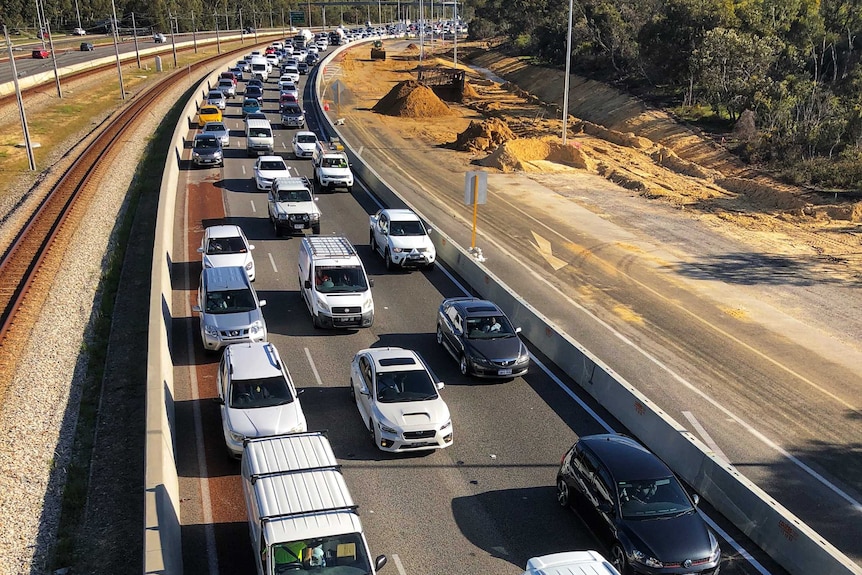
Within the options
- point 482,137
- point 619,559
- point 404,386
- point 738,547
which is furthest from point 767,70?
point 619,559

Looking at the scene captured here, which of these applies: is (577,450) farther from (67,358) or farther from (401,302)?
(67,358)

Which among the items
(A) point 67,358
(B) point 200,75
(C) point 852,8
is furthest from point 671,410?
(B) point 200,75

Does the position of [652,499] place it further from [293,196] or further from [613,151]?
[613,151]

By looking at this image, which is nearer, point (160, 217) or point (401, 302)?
point (401, 302)

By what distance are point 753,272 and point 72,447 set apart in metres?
24.2

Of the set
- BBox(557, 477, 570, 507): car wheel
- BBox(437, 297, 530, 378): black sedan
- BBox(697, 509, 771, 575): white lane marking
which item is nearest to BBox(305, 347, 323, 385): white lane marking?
BBox(437, 297, 530, 378): black sedan

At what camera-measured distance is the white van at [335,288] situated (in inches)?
821

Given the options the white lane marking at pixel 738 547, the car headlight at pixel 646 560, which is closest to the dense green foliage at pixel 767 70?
the white lane marking at pixel 738 547

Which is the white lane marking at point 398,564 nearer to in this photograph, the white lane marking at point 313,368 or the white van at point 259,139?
the white lane marking at point 313,368

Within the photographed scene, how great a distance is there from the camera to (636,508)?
1211 centimetres

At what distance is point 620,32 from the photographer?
7388 centimetres

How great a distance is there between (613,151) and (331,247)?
33133 mm

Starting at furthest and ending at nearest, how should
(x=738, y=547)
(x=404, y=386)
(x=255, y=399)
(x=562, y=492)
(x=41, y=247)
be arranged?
(x=41, y=247)
(x=404, y=386)
(x=255, y=399)
(x=562, y=492)
(x=738, y=547)

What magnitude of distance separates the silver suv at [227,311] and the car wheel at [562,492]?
8.66 metres
